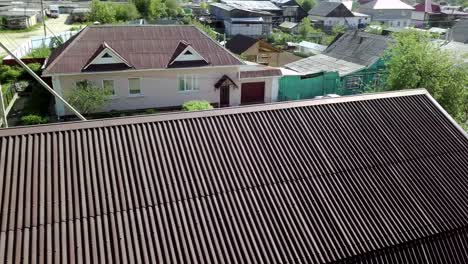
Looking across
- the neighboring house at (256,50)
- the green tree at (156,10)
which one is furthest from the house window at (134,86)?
the green tree at (156,10)

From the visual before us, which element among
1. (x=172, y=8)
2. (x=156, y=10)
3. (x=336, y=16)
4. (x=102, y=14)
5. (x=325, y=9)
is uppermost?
(x=325, y=9)

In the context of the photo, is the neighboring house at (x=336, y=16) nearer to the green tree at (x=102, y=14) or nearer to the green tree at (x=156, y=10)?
the green tree at (x=156, y=10)

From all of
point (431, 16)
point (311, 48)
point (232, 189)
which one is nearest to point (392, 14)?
point (431, 16)

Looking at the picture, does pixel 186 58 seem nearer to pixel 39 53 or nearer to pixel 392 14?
pixel 39 53

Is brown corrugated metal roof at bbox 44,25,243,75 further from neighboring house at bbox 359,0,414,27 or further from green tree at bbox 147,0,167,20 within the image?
neighboring house at bbox 359,0,414,27

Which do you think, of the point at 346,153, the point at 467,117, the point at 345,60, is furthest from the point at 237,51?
the point at 346,153

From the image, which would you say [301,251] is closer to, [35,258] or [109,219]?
[109,219]

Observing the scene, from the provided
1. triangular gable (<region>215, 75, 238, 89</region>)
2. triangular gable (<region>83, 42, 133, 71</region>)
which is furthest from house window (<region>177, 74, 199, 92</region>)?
triangular gable (<region>83, 42, 133, 71</region>)
